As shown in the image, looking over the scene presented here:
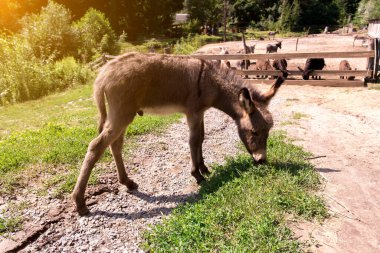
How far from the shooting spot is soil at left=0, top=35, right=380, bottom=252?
3633mm

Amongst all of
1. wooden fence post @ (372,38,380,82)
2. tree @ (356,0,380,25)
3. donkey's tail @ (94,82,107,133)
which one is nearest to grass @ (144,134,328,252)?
donkey's tail @ (94,82,107,133)

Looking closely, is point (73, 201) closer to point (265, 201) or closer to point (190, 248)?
point (190, 248)

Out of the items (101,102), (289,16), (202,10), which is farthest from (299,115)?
(289,16)

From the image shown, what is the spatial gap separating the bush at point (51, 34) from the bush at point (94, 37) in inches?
43.2

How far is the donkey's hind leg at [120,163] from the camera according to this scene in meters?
4.98

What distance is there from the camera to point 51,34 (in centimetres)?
2164

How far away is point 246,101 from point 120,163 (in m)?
2.53

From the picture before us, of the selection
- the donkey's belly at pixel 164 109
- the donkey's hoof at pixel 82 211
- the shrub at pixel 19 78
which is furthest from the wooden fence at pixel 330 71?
the shrub at pixel 19 78

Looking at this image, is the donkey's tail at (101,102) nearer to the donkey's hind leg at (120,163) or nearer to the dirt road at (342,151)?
the donkey's hind leg at (120,163)

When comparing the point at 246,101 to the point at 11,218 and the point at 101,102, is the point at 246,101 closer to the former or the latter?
the point at 101,102

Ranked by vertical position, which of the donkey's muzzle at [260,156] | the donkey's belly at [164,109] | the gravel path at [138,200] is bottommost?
the gravel path at [138,200]

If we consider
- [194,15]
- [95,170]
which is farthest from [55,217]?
[194,15]

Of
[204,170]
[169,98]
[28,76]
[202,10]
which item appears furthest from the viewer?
[202,10]

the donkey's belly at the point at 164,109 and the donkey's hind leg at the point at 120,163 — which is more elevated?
the donkey's belly at the point at 164,109
